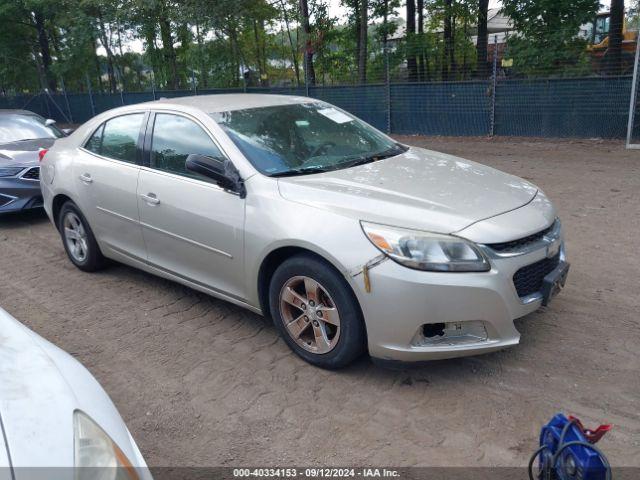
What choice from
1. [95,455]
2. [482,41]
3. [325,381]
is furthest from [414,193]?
[482,41]

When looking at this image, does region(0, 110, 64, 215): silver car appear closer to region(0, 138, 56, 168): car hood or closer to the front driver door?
region(0, 138, 56, 168): car hood

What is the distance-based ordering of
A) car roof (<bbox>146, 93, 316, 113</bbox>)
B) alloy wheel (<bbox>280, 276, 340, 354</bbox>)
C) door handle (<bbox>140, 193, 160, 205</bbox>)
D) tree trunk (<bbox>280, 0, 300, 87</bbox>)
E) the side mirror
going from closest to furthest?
alloy wheel (<bbox>280, 276, 340, 354</bbox>)
the side mirror
door handle (<bbox>140, 193, 160, 205</bbox>)
car roof (<bbox>146, 93, 316, 113</bbox>)
tree trunk (<bbox>280, 0, 300, 87</bbox>)

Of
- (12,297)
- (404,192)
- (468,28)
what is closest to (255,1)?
(468,28)

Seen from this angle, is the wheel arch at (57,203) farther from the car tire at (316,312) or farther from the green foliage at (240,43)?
the green foliage at (240,43)

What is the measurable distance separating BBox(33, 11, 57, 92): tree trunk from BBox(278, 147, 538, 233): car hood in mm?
22509

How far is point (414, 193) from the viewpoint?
11.7ft

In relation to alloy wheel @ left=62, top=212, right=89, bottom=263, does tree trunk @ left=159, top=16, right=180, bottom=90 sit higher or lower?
higher

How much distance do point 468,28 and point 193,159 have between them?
14.0 meters

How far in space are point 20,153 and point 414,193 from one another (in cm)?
636

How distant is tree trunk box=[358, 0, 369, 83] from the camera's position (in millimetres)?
15281

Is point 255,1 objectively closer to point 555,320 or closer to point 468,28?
point 468,28

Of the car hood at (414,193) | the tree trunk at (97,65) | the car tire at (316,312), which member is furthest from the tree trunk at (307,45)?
the car tire at (316,312)

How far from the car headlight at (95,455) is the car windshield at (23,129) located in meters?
7.80

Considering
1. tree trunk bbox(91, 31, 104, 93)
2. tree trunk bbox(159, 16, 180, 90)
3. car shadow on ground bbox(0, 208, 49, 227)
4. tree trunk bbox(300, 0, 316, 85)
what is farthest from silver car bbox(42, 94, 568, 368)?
tree trunk bbox(91, 31, 104, 93)
